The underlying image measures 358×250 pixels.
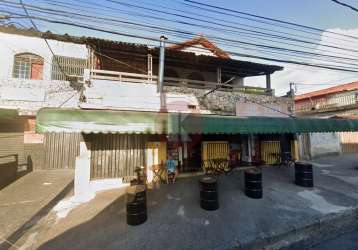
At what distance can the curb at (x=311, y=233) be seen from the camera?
462 centimetres

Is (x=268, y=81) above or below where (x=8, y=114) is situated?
above

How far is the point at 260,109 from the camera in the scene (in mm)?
11672

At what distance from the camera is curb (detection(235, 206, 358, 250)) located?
462 centimetres

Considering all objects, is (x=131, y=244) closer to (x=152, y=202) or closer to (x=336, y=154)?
(x=152, y=202)

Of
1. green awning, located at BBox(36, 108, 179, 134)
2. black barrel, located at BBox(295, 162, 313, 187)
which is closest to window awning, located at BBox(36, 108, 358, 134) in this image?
green awning, located at BBox(36, 108, 179, 134)

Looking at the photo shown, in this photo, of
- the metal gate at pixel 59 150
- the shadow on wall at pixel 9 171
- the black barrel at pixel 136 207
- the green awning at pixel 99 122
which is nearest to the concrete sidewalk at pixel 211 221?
the black barrel at pixel 136 207

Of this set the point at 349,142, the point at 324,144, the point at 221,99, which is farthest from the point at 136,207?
the point at 349,142

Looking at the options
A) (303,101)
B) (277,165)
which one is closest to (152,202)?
(277,165)

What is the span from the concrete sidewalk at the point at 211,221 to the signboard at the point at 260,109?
476cm

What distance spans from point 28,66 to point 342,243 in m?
20.7

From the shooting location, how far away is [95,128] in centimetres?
602

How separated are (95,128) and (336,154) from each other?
70.0 ft

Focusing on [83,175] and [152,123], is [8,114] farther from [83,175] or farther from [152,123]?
[152,123]

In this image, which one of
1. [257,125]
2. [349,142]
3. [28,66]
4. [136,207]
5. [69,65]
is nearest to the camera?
[136,207]
